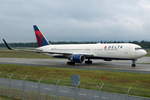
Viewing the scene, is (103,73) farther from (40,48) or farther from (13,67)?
(40,48)

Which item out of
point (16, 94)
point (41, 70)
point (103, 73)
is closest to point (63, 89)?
point (16, 94)

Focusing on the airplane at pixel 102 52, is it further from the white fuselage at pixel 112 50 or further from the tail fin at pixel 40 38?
the tail fin at pixel 40 38

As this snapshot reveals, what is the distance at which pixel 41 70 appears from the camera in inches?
1587

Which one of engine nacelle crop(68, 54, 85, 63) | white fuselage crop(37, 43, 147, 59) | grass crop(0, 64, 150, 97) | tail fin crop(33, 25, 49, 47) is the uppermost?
tail fin crop(33, 25, 49, 47)

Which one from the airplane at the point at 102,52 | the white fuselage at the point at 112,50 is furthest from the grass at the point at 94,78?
the white fuselage at the point at 112,50

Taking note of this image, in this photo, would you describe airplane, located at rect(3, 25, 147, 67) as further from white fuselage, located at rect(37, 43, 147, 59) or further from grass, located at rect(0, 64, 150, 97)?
grass, located at rect(0, 64, 150, 97)

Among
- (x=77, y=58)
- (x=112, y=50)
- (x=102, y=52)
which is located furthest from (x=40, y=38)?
(x=112, y=50)

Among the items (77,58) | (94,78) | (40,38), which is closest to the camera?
(94,78)

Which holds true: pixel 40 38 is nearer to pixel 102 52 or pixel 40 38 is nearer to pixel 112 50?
pixel 102 52

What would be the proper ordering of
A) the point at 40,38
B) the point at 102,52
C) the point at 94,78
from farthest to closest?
the point at 40,38, the point at 102,52, the point at 94,78

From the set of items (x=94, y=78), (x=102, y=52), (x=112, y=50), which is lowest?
(x=94, y=78)

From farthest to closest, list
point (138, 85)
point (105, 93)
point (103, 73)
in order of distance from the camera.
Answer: point (103, 73)
point (138, 85)
point (105, 93)

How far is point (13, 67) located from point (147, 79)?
22.3 m

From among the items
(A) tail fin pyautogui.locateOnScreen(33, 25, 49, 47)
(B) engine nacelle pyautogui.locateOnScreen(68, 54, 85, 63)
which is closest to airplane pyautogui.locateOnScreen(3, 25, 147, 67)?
(B) engine nacelle pyautogui.locateOnScreen(68, 54, 85, 63)
